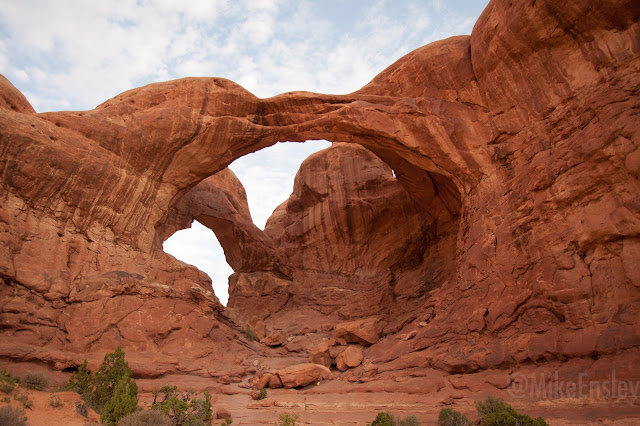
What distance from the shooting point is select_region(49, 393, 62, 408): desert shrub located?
848cm

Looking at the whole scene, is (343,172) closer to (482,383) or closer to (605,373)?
(482,383)

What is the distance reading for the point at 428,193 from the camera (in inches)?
798

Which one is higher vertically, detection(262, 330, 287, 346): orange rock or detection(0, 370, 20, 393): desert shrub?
detection(262, 330, 287, 346): orange rock

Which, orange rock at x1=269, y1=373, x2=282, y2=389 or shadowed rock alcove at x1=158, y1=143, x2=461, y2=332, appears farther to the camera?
shadowed rock alcove at x1=158, y1=143, x2=461, y2=332

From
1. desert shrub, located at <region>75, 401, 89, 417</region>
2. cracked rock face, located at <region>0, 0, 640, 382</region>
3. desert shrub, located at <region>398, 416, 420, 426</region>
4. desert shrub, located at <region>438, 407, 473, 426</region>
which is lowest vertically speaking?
desert shrub, located at <region>75, 401, 89, 417</region>

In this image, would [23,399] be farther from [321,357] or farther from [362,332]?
[362,332]

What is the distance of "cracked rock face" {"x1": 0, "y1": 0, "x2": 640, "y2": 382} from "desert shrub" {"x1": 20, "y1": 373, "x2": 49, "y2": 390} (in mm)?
1898

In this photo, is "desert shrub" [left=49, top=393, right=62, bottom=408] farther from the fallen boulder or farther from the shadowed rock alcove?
the shadowed rock alcove

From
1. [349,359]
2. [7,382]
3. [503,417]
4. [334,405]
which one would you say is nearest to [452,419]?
[503,417]

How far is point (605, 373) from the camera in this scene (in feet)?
28.2

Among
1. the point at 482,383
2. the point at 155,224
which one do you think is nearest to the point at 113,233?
the point at 155,224

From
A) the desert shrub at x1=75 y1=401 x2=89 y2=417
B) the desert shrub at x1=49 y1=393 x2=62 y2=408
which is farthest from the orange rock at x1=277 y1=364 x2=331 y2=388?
the desert shrub at x1=49 y1=393 x2=62 y2=408

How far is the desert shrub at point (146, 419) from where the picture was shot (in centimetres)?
705

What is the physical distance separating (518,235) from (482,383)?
4.46m
